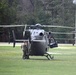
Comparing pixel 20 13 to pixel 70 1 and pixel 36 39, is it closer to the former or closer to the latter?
pixel 70 1

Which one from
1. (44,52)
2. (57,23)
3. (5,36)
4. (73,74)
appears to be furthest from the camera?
(57,23)

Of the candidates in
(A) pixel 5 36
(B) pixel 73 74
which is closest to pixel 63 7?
(A) pixel 5 36

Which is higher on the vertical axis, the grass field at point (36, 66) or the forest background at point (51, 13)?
the forest background at point (51, 13)

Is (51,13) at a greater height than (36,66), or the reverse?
(51,13)

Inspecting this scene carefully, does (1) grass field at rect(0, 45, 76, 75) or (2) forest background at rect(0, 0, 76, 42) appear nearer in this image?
(1) grass field at rect(0, 45, 76, 75)

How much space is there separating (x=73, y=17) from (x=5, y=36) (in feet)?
51.2

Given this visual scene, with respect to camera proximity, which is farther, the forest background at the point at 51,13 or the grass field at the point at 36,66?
the forest background at the point at 51,13

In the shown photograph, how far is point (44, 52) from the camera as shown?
2062cm

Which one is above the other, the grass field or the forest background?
the forest background

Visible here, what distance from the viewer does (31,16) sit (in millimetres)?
50250

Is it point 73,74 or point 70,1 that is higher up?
point 70,1

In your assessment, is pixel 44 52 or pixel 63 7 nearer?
Answer: pixel 44 52

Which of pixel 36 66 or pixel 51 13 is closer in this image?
pixel 36 66

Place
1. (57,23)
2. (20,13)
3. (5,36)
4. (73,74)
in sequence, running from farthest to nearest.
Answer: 1. (57,23)
2. (20,13)
3. (5,36)
4. (73,74)
